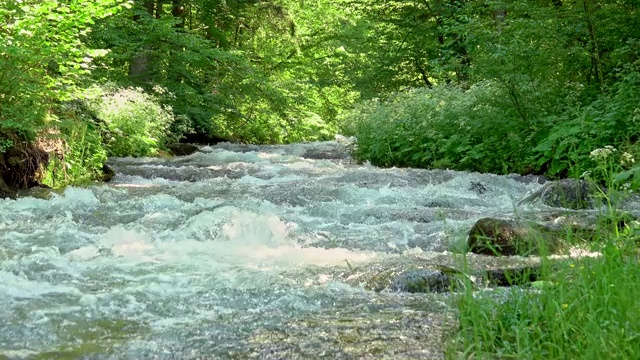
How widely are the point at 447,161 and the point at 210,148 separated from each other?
8.44 metres

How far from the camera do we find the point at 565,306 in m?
2.66

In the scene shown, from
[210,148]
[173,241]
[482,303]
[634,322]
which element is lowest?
[210,148]

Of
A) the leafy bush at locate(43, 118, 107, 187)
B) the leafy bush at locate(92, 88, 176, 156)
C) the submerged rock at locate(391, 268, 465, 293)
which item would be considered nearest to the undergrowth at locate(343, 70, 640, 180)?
the submerged rock at locate(391, 268, 465, 293)

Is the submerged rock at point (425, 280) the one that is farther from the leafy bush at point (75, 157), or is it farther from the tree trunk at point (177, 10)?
the tree trunk at point (177, 10)

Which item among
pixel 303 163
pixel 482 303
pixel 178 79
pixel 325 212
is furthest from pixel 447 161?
pixel 178 79

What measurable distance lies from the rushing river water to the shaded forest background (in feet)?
3.11

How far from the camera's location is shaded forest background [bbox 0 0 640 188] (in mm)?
8148

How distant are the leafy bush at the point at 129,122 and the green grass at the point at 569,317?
10412 mm

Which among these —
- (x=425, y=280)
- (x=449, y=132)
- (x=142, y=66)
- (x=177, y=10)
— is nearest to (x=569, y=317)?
(x=425, y=280)

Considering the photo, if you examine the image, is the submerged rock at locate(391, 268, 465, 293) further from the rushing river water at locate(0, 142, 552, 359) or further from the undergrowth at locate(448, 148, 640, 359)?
the undergrowth at locate(448, 148, 640, 359)

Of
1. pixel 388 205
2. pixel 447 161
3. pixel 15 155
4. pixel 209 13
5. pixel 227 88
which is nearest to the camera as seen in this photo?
pixel 388 205

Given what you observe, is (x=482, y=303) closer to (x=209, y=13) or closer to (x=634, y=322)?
(x=634, y=322)

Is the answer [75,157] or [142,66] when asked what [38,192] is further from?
[142,66]

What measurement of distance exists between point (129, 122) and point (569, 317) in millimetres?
12153
